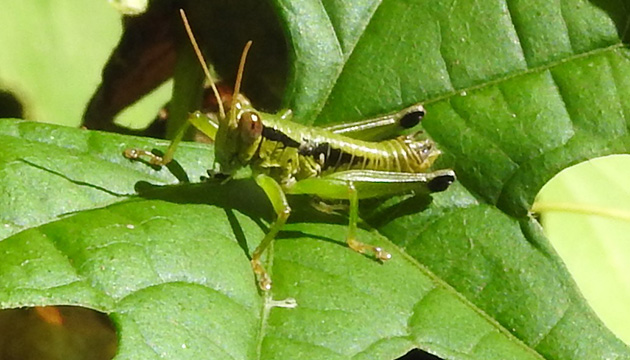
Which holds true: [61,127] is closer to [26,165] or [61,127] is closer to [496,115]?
[26,165]

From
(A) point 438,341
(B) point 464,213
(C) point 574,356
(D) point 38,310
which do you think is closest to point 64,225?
(D) point 38,310

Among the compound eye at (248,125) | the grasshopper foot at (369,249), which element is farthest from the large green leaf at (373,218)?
the compound eye at (248,125)

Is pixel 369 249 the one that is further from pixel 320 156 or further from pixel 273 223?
pixel 320 156

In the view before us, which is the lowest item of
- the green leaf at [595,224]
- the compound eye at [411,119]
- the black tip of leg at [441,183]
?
the green leaf at [595,224]

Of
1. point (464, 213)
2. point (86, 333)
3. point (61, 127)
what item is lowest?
point (86, 333)

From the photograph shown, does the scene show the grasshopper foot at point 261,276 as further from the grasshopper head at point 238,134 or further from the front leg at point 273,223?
the grasshopper head at point 238,134

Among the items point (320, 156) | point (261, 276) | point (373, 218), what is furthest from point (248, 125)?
point (261, 276)
